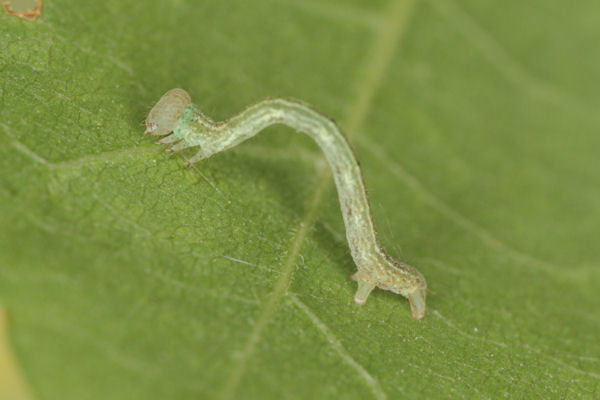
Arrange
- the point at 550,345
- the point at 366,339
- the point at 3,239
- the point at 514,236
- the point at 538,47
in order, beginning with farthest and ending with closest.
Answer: the point at 538,47
the point at 514,236
the point at 550,345
the point at 366,339
the point at 3,239

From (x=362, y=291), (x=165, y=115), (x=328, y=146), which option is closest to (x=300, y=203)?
(x=328, y=146)

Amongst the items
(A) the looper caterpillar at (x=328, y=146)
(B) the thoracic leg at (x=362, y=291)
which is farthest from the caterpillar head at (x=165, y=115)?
(B) the thoracic leg at (x=362, y=291)

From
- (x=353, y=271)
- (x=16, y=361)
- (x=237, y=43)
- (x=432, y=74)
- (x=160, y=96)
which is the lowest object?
(x=16, y=361)

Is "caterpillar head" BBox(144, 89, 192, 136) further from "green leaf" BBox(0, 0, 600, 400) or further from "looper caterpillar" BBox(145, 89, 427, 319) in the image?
"green leaf" BBox(0, 0, 600, 400)

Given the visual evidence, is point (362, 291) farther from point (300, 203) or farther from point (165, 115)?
point (165, 115)

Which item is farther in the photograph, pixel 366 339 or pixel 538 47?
pixel 538 47

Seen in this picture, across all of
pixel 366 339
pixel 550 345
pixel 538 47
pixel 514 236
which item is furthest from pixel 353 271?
pixel 538 47

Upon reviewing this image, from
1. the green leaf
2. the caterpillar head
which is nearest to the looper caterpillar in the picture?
the caterpillar head

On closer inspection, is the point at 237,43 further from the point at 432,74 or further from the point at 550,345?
the point at 550,345
